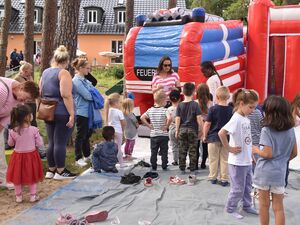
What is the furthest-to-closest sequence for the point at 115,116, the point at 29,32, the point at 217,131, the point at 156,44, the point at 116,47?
the point at 116,47
the point at 29,32
the point at 156,44
the point at 115,116
the point at 217,131

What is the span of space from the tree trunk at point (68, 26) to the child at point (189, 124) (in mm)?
2666

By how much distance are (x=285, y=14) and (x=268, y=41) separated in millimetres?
665

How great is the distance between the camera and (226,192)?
5109mm

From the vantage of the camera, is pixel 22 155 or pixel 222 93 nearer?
pixel 22 155

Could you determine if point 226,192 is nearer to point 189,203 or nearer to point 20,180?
point 189,203

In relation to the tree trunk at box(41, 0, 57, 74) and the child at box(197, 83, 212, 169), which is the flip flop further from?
the tree trunk at box(41, 0, 57, 74)

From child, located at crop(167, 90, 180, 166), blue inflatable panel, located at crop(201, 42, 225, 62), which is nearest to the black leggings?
child, located at crop(167, 90, 180, 166)

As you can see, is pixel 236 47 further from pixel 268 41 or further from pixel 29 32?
→ pixel 29 32

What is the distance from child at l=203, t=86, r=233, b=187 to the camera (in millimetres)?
5117

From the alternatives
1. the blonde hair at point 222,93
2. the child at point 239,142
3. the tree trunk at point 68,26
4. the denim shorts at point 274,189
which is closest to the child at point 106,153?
the blonde hair at point 222,93

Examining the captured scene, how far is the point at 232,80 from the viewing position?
9250mm

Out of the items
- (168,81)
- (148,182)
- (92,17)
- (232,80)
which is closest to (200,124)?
(148,182)

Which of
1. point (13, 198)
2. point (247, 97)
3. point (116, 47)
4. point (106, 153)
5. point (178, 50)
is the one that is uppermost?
point (116, 47)

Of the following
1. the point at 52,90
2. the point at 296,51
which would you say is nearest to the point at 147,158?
the point at 52,90
